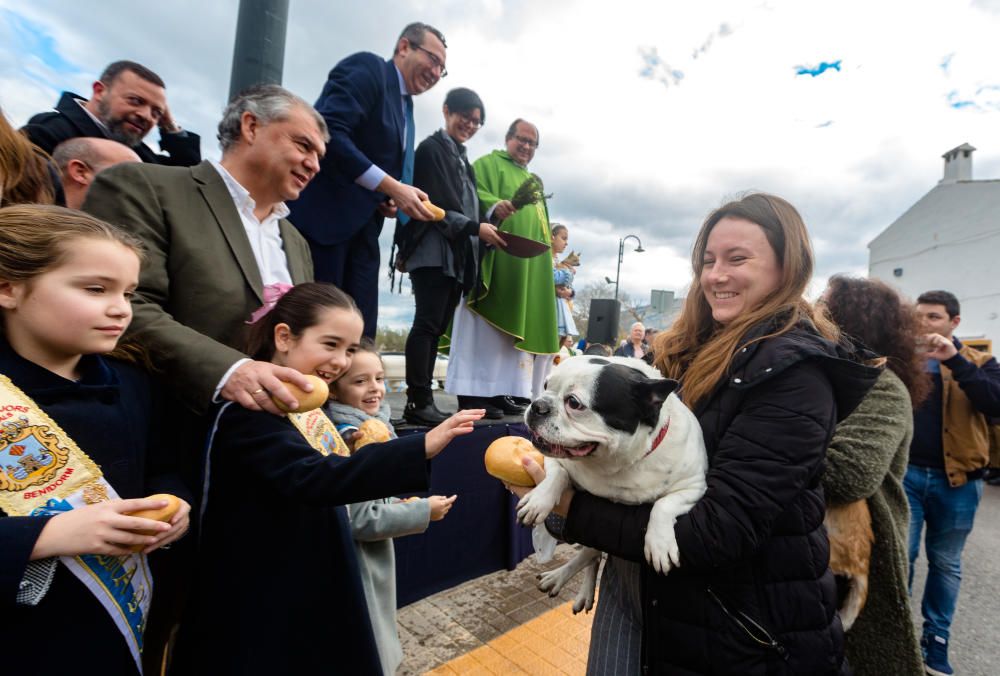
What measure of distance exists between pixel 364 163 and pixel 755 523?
104 inches

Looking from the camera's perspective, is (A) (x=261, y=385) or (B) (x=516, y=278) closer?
(A) (x=261, y=385)

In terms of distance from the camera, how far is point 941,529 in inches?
134

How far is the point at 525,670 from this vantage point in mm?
2754

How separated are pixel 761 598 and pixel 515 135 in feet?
14.7

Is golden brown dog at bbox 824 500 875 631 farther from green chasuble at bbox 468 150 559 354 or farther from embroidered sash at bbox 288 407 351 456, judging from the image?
green chasuble at bbox 468 150 559 354

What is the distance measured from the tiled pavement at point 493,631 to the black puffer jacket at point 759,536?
1692mm

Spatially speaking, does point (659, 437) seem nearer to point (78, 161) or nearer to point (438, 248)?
point (438, 248)

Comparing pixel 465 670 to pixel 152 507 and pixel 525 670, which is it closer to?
pixel 525 670

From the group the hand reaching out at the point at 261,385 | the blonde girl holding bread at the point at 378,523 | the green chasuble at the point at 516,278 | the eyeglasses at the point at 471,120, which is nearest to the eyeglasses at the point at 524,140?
the green chasuble at the point at 516,278

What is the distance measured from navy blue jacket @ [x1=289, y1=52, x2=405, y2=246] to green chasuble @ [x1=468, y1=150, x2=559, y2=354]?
1.50 metres

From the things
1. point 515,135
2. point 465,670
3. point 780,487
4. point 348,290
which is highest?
point 515,135

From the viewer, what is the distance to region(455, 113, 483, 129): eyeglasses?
13.2 feet

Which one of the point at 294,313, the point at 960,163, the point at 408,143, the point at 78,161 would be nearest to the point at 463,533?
the point at 294,313

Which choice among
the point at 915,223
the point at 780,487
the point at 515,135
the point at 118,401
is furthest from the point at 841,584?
the point at 915,223
